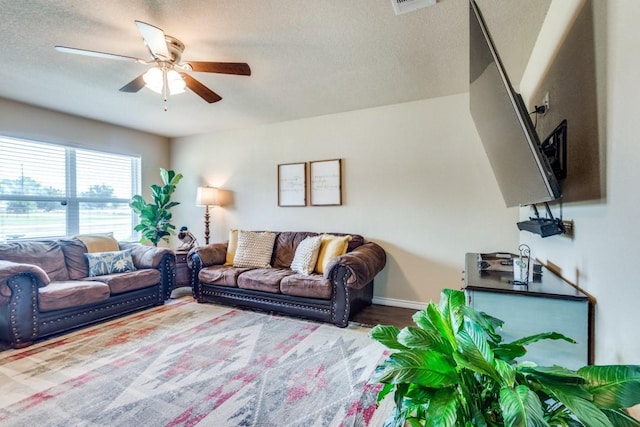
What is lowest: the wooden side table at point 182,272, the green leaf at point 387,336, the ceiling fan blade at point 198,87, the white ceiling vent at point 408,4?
the wooden side table at point 182,272

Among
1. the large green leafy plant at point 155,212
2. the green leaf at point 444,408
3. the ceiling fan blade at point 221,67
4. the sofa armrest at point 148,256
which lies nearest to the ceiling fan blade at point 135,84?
the ceiling fan blade at point 221,67

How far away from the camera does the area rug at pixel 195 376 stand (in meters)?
1.71

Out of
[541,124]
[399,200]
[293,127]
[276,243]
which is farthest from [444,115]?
[276,243]

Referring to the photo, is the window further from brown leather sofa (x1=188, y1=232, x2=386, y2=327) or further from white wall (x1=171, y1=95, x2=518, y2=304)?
white wall (x1=171, y1=95, x2=518, y2=304)

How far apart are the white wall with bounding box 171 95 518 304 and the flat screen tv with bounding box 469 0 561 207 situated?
4.45ft

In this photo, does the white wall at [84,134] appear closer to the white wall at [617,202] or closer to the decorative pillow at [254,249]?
the decorative pillow at [254,249]

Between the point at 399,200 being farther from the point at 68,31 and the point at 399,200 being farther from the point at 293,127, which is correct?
the point at 68,31

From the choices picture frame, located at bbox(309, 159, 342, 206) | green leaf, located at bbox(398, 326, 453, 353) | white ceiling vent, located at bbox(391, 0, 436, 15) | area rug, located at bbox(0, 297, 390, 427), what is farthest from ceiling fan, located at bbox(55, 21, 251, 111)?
area rug, located at bbox(0, 297, 390, 427)

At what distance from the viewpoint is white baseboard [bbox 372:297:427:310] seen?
354 cm

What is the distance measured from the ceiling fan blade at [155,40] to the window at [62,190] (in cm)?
285

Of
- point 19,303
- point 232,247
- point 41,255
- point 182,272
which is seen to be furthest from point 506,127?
point 41,255

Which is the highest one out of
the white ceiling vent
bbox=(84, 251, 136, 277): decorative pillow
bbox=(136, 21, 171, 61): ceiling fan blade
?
the white ceiling vent

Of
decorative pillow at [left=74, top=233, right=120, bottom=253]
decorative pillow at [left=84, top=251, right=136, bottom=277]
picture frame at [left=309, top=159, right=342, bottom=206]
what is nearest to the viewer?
decorative pillow at [left=84, top=251, right=136, bottom=277]

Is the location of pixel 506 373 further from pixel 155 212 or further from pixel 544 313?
pixel 155 212
